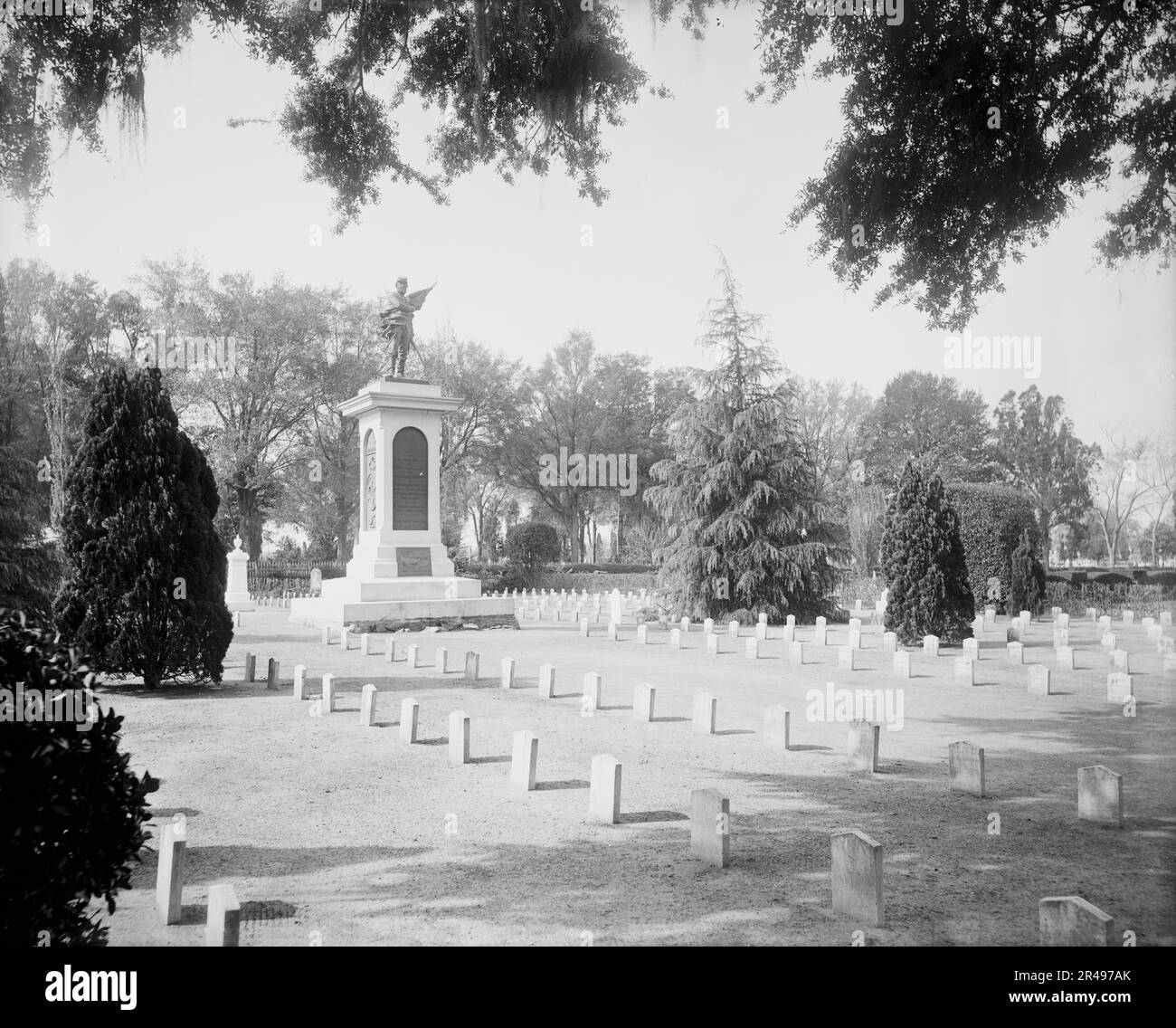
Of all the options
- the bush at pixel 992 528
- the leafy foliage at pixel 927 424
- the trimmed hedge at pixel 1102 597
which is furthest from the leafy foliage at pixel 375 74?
the leafy foliage at pixel 927 424

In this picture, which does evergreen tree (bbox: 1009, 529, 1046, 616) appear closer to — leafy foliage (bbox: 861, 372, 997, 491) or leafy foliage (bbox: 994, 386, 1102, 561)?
leafy foliage (bbox: 994, 386, 1102, 561)

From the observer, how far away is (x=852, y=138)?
6848 mm

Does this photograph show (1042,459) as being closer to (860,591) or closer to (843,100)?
(860,591)

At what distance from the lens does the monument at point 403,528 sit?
741 inches

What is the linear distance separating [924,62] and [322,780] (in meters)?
7.36

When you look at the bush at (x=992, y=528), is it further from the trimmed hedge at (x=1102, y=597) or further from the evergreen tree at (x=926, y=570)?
the evergreen tree at (x=926, y=570)

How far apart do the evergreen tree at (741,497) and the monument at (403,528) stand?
17.4 ft

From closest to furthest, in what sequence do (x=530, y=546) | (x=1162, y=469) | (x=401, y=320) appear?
(x=1162, y=469)
(x=401, y=320)
(x=530, y=546)

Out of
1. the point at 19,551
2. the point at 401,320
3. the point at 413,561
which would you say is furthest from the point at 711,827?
the point at 401,320

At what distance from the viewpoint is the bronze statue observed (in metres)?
21.0

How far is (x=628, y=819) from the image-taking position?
554cm

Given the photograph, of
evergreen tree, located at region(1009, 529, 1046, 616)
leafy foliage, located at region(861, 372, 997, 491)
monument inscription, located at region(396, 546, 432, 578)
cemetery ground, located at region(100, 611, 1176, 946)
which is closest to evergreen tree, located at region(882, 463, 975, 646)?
cemetery ground, located at region(100, 611, 1176, 946)

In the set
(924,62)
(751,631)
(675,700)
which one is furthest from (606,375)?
(924,62)

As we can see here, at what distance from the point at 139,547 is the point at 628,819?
24.3 ft
